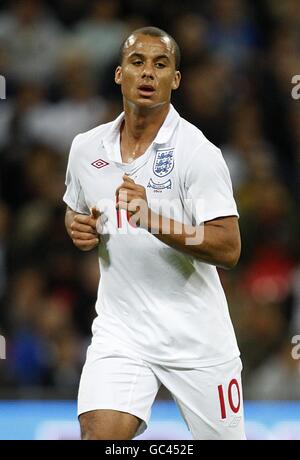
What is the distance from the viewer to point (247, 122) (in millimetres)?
8406

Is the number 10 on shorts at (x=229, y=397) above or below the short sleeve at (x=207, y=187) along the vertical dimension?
below

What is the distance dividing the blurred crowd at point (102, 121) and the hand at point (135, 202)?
2.74 metres

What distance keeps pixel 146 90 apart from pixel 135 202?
56 centimetres

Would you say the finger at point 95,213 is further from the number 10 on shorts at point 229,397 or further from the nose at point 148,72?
the number 10 on shorts at point 229,397

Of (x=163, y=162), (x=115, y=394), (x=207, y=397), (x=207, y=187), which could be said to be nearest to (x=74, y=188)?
(x=163, y=162)

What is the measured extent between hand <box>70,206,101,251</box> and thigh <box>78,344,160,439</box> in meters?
0.42

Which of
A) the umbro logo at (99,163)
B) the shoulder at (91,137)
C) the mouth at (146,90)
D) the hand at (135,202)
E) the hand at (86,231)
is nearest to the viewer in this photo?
the hand at (135,202)

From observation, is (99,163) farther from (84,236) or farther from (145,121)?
(84,236)

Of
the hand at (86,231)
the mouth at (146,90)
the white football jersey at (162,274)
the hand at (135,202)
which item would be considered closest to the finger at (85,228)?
the hand at (86,231)

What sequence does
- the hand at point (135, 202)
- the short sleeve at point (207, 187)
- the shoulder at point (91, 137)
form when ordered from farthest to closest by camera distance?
the shoulder at point (91, 137) < the short sleeve at point (207, 187) < the hand at point (135, 202)

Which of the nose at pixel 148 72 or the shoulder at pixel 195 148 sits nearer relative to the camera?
the shoulder at pixel 195 148

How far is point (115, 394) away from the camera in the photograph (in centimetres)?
429

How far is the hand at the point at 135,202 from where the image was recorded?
13.5 feet

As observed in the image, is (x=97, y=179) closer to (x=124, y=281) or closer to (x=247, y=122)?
(x=124, y=281)
